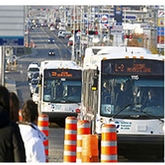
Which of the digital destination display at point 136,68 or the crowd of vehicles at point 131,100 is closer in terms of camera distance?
the crowd of vehicles at point 131,100

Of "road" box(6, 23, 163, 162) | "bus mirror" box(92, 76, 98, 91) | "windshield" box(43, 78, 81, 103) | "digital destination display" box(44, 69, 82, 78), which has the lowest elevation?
"road" box(6, 23, 163, 162)

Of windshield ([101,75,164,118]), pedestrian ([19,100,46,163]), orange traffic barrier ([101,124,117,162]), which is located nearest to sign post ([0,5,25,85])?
windshield ([101,75,164,118])

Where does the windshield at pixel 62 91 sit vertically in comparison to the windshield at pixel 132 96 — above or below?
below

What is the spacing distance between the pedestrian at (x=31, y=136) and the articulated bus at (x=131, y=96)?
33.3ft

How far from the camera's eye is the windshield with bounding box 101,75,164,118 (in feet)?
61.3

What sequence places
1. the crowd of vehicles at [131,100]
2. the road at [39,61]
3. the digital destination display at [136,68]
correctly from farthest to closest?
the road at [39,61] → the digital destination display at [136,68] → the crowd of vehicles at [131,100]

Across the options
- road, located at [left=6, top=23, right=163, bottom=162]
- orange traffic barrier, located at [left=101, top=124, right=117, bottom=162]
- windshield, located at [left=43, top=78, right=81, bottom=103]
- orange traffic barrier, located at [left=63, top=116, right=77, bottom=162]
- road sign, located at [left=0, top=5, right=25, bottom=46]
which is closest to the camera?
orange traffic barrier, located at [left=101, top=124, right=117, bottom=162]

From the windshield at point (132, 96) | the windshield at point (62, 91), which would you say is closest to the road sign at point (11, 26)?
the windshield at point (62, 91)

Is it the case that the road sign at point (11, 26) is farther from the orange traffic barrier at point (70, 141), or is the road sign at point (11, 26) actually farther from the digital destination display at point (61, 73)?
the orange traffic barrier at point (70, 141)

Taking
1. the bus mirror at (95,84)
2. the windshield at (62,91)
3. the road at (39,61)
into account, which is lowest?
the road at (39,61)

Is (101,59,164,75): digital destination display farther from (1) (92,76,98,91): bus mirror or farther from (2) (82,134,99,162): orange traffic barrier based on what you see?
(2) (82,134,99,162): orange traffic barrier

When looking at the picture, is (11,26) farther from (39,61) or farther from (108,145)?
(39,61)

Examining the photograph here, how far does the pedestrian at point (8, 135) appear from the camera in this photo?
773 centimetres

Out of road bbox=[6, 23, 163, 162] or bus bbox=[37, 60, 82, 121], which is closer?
road bbox=[6, 23, 163, 162]
